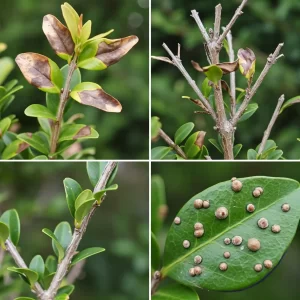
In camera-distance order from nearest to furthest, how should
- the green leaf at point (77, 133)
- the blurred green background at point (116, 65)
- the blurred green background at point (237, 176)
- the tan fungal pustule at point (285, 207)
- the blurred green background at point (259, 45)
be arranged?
1. the tan fungal pustule at point (285, 207)
2. the green leaf at point (77, 133)
3. the blurred green background at point (237, 176)
4. the blurred green background at point (259, 45)
5. the blurred green background at point (116, 65)

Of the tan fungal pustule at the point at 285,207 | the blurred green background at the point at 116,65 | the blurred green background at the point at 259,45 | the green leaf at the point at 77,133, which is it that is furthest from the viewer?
the blurred green background at the point at 116,65

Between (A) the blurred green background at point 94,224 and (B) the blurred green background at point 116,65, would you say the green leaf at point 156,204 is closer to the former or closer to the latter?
(A) the blurred green background at point 94,224

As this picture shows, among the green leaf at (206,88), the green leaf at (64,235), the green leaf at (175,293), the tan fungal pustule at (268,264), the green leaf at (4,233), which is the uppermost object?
the green leaf at (206,88)

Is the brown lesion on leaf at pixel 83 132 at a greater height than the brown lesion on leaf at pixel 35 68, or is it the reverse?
the brown lesion on leaf at pixel 35 68

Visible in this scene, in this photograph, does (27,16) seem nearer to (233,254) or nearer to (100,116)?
(100,116)

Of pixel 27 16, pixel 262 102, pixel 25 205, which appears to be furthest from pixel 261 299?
pixel 27 16

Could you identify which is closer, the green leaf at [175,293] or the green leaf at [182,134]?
the green leaf at [175,293]

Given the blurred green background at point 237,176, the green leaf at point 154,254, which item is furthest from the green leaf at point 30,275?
the blurred green background at point 237,176
